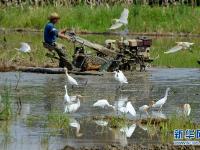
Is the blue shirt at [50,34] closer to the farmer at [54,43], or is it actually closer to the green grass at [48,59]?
the farmer at [54,43]

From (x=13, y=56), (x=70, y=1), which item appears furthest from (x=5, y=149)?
(x=70, y=1)

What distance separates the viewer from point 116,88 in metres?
18.2

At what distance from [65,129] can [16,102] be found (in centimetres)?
286

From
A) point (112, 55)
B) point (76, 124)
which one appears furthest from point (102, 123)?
point (112, 55)

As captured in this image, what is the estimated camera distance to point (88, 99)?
16109mm

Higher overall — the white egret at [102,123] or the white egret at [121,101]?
the white egret at [102,123]

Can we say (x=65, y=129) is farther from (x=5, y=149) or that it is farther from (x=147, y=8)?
(x=147, y=8)

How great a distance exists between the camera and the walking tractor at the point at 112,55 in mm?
21141

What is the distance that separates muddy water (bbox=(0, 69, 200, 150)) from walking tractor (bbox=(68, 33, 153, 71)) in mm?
466

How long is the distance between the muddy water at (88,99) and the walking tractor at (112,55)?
47 cm

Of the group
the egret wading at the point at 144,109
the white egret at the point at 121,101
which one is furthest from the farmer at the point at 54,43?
the egret wading at the point at 144,109

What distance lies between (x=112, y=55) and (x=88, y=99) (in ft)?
18.0

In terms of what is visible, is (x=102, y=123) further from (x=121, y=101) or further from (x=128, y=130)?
(x=121, y=101)

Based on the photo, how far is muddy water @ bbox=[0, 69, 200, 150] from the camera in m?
11.7
